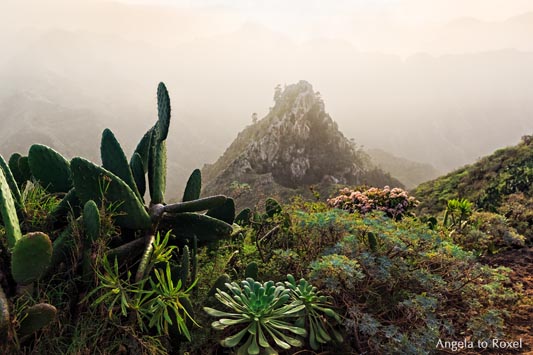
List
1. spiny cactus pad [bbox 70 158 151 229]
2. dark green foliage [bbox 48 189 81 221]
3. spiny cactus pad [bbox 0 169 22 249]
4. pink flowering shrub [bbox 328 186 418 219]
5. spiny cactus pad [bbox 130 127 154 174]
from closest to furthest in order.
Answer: spiny cactus pad [bbox 0 169 22 249] < spiny cactus pad [bbox 70 158 151 229] < dark green foliage [bbox 48 189 81 221] < spiny cactus pad [bbox 130 127 154 174] < pink flowering shrub [bbox 328 186 418 219]

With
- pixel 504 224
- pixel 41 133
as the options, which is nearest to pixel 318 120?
pixel 504 224

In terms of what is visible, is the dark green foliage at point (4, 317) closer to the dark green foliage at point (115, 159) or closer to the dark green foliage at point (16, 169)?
the dark green foliage at point (115, 159)

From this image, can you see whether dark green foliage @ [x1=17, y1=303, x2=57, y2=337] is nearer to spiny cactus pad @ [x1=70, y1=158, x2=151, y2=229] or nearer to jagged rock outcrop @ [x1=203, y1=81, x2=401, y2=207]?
spiny cactus pad @ [x1=70, y1=158, x2=151, y2=229]

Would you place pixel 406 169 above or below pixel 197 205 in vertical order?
below

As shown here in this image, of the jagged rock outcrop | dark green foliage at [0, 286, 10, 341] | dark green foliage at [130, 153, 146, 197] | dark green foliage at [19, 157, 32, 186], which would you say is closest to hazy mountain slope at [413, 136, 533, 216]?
dark green foliage at [130, 153, 146, 197]

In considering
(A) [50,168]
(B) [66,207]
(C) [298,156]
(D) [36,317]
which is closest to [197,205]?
(B) [66,207]

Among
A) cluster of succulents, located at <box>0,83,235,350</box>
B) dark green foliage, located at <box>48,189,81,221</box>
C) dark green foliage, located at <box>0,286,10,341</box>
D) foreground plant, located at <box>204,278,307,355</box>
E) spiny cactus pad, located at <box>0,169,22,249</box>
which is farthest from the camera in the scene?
dark green foliage, located at <box>48,189,81,221</box>

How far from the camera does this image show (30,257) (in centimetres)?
189

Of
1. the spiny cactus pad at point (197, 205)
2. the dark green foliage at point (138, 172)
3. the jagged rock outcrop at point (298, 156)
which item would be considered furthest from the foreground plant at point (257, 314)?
the jagged rock outcrop at point (298, 156)

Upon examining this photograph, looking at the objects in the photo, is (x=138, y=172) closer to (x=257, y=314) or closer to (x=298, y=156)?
(x=257, y=314)

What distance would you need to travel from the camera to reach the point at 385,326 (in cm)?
253

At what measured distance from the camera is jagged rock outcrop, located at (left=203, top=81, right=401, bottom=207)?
4241 cm

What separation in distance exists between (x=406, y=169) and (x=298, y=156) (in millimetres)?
31163

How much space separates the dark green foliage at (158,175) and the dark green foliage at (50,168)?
1.91 ft
